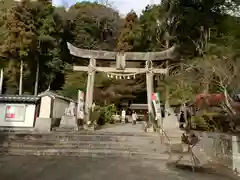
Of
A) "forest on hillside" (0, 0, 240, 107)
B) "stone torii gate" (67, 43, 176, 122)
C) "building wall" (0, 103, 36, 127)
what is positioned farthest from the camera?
"stone torii gate" (67, 43, 176, 122)

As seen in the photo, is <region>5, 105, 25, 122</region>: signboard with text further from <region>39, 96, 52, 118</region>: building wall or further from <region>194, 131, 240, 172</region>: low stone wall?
<region>194, 131, 240, 172</region>: low stone wall

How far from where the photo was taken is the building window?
42.0ft

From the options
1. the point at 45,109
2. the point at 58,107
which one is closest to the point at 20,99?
the point at 45,109

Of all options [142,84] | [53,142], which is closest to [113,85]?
[142,84]

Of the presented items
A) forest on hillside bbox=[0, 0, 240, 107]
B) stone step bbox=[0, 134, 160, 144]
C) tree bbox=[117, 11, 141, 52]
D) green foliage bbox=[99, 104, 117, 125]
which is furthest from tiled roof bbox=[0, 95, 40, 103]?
tree bbox=[117, 11, 141, 52]

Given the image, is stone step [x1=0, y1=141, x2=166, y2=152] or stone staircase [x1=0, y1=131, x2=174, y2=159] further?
stone step [x1=0, y1=141, x2=166, y2=152]

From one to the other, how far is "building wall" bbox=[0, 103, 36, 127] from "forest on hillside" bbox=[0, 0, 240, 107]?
890 cm

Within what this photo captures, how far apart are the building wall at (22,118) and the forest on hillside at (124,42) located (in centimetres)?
890

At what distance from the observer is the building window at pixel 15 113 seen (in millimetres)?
12789

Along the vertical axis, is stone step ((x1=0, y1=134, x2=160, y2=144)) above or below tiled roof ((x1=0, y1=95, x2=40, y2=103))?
below

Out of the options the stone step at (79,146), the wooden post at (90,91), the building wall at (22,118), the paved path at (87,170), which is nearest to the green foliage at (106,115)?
the wooden post at (90,91)

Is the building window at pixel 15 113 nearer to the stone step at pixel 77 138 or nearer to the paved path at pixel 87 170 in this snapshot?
the stone step at pixel 77 138

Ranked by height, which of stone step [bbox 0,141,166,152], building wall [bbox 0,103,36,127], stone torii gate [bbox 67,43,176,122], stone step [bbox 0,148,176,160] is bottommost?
stone step [bbox 0,148,176,160]

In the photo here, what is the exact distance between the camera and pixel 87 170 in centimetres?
642
